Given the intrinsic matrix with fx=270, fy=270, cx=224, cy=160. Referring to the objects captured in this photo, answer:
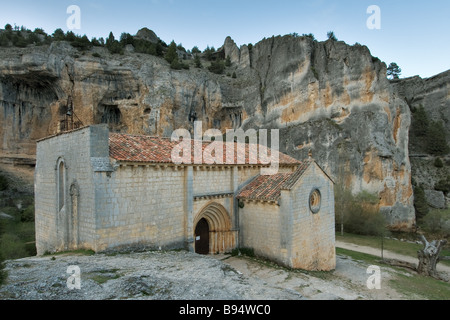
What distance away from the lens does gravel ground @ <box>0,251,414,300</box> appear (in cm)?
700

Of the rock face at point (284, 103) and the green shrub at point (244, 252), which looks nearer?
the green shrub at point (244, 252)

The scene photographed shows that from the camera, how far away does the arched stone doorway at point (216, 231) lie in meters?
15.9

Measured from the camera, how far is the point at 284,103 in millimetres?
47500

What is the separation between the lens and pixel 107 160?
451 inches

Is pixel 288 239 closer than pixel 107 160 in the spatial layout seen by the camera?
No

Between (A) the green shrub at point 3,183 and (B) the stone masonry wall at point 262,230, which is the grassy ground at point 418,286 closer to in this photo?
(B) the stone masonry wall at point 262,230

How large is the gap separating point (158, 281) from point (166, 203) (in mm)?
5534

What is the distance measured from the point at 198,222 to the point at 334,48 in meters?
39.7

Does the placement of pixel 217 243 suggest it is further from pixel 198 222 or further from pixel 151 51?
pixel 151 51

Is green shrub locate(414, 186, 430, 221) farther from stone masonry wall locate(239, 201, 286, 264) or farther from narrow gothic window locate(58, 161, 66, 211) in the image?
narrow gothic window locate(58, 161, 66, 211)

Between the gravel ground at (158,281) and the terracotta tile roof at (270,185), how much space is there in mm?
3761

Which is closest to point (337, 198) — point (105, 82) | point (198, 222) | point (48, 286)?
point (198, 222)

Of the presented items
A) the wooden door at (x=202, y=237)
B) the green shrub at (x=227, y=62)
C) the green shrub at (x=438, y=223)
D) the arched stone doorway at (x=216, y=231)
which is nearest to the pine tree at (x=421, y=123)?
the green shrub at (x=438, y=223)

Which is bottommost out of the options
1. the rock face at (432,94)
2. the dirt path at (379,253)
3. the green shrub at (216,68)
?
the dirt path at (379,253)
